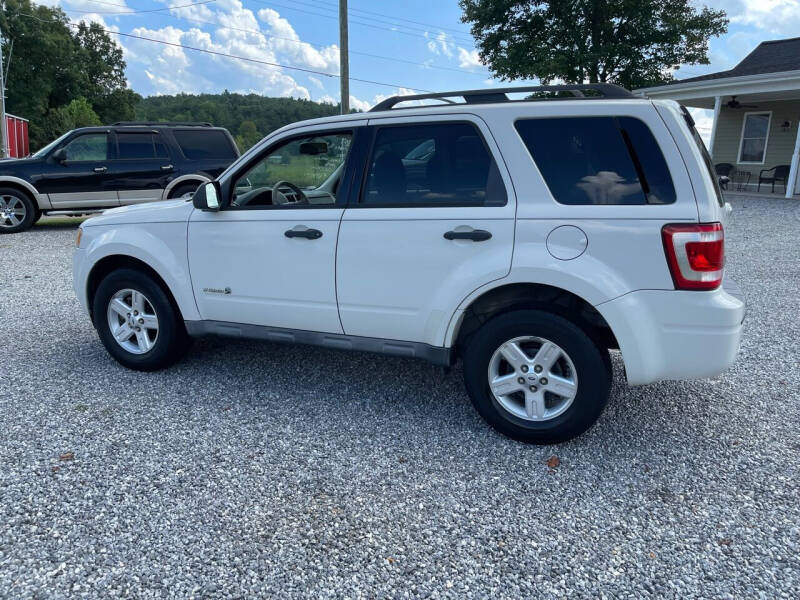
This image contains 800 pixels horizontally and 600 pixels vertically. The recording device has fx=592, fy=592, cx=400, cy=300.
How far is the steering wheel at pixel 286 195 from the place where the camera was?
4.10 m

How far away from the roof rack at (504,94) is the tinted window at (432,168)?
211 millimetres

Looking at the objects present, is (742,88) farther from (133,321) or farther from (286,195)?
(133,321)

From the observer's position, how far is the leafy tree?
55.8 m

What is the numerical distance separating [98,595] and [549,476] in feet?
6.95

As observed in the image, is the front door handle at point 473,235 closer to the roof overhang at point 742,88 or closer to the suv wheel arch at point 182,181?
the suv wheel arch at point 182,181

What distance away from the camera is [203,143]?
12336 millimetres

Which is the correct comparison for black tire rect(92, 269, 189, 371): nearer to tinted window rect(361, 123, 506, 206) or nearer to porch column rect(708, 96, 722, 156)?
tinted window rect(361, 123, 506, 206)

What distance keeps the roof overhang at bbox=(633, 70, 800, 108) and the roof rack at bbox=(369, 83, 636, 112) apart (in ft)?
44.7

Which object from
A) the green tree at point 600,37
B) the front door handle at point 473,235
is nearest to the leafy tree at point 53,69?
the green tree at point 600,37

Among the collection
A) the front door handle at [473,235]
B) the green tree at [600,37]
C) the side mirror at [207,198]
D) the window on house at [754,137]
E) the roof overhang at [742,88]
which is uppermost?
the green tree at [600,37]

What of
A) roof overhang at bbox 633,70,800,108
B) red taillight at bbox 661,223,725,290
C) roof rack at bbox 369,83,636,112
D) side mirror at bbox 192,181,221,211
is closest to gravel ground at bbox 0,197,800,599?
red taillight at bbox 661,223,725,290

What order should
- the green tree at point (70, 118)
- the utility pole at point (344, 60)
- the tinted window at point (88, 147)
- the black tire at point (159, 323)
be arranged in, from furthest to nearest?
1. the green tree at point (70, 118)
2. the utility pole at point (344, 60)
3. the tinted window at point (88, 147)
4. the black tire at point (159, 323)

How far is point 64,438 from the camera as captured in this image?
3.46 metres

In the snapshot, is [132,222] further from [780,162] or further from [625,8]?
[625,8]
